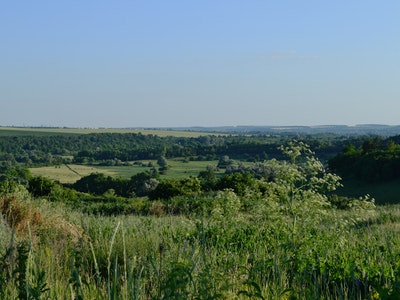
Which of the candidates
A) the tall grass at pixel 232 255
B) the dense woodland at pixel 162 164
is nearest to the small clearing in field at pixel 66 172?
the dense woodland at pixel 162 164

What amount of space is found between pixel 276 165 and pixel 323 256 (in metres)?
2.28

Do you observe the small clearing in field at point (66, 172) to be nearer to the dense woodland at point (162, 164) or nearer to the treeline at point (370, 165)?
the dense woodland at point (162, 164)

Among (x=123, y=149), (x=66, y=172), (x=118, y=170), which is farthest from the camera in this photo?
(x=123, y=149)

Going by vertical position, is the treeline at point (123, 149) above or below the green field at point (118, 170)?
above

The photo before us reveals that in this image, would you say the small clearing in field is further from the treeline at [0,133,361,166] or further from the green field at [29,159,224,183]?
the treeline at [0,133,361,166]

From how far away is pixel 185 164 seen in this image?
295 feet

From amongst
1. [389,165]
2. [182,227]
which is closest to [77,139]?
[389,165]

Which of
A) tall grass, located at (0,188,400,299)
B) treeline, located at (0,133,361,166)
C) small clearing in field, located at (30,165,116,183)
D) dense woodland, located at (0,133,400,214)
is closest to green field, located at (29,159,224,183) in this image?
small clearing in field, located at (30,165,116,183)

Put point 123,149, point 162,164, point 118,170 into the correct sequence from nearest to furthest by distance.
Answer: point 118,170
point 162,164
point 123,149

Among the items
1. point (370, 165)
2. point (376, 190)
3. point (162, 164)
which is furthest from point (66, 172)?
point (376, 190)

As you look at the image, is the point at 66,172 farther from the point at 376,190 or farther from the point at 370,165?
the point at 376,190

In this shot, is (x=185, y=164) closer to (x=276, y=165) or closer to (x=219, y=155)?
(x=219, y=155)

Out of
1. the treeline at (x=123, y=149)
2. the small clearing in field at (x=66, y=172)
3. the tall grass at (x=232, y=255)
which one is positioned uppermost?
the tall grass at (x=232, y=255)

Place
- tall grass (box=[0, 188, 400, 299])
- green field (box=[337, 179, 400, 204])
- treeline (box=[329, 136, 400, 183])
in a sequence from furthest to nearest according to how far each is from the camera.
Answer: treeline (box=[329, 136, 400, 183]) → green field (box=[337, 179, 400, 204]) → tall grass (box=[0, 188, 400, 299])
